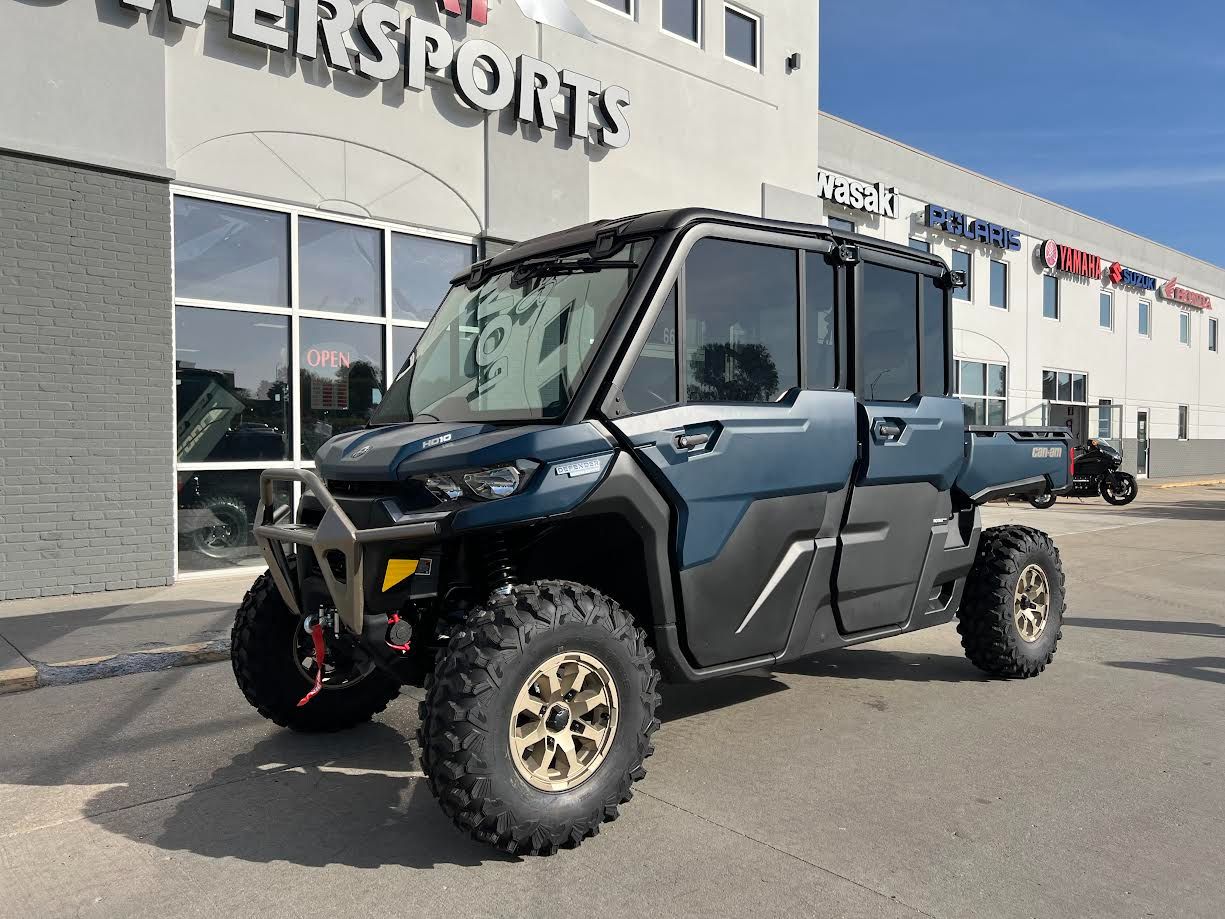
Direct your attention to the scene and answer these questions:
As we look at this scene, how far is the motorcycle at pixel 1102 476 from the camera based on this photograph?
21.5 m

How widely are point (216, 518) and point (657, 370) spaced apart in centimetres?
761

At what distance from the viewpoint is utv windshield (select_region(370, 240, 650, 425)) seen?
392 cm

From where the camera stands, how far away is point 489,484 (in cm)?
348

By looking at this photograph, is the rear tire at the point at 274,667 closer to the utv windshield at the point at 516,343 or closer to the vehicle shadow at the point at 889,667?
the utv windshield at the point at 516,343

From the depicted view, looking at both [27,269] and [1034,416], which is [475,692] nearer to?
[27,269]

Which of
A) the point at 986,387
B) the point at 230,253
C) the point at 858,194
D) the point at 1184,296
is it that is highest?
the point at 858,194

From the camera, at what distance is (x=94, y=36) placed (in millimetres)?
8906

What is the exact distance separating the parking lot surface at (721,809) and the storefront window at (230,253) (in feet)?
16.8

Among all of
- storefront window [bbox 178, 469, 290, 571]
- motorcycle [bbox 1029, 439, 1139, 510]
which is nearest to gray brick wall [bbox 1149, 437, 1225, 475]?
motorcycle [bbox 1029, 439, 1139, 510]

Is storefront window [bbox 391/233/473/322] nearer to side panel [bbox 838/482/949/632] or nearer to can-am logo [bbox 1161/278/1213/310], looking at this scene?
side panel [bbox 838/482/949/632]

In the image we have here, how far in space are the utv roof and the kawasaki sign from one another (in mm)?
5025

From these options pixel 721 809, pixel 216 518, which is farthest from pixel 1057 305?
pixel 721 809

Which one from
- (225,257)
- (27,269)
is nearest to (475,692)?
(27,269)

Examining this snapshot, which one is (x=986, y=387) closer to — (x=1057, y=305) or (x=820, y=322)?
(x=1057, y=305)
